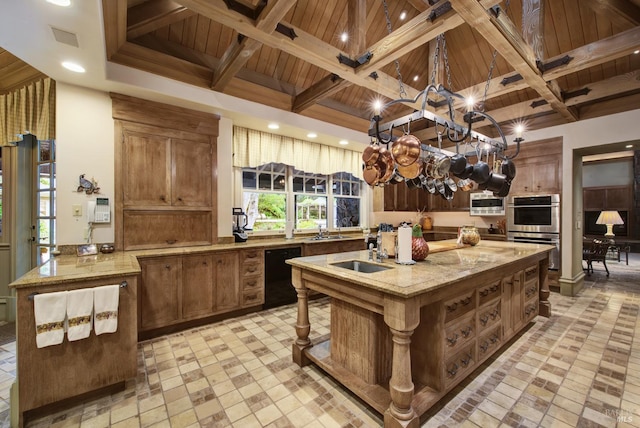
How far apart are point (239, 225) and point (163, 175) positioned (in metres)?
1.19

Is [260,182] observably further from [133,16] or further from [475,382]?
[475,382]

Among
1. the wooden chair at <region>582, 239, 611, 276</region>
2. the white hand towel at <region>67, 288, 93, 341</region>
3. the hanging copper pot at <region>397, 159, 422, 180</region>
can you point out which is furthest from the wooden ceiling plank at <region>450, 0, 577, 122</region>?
the wooden chair at <region>582, 239, 611, 276</region>

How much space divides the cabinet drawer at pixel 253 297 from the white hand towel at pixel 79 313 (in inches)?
68.2

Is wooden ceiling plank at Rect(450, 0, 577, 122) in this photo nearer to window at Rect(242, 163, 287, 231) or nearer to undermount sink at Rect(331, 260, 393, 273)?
undermount sink at Rect(331, 260, 393, 273)

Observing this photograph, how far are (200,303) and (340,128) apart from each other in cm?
335

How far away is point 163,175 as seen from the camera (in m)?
3.13

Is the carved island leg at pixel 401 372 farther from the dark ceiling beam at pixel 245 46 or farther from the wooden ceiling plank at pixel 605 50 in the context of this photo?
the wooden ceiling plank at pixel 605 50

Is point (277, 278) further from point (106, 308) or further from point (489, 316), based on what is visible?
point (489, 316)

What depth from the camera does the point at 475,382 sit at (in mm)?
2055

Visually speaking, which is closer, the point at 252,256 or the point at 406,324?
the point at 406,324

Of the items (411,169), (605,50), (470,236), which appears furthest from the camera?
(470,236)

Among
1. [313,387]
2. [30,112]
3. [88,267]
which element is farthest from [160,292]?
[30,112]

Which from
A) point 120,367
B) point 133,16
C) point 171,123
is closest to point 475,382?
point 120,367

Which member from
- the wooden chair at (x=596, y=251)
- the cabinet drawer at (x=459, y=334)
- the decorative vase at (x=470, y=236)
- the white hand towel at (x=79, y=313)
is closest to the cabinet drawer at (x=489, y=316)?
the cabinet drawer at (x=459, y=334)
